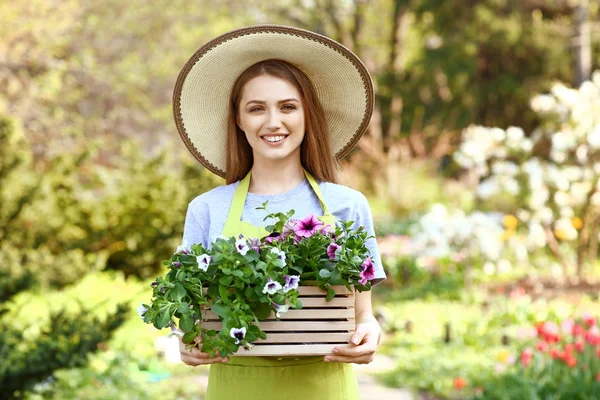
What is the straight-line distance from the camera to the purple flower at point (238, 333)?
174cm

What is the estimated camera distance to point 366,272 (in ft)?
6.07

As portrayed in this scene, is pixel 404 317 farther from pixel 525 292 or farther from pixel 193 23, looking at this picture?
pixel 193 23

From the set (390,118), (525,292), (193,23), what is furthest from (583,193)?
(390,118)

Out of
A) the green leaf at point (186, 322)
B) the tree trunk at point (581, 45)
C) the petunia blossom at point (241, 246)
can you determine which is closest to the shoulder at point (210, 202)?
the petunia blossom at point (241, 246)

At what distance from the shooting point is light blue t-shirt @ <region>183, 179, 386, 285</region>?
212cm

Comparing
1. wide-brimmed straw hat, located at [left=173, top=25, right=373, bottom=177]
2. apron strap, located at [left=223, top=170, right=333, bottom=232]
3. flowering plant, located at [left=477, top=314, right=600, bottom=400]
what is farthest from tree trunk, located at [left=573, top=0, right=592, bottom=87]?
apron strap, located at [left=223, top=170, right=333, bottom=232]

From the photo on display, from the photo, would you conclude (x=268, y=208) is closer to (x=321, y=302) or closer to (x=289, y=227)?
(x=289, y=227)

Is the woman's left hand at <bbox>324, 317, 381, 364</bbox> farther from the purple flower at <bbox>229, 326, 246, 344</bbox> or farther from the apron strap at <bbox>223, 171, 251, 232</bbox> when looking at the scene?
the apron strap at <bbox>223, 171, 251, 232</bbox>

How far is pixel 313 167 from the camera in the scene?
2.25 m

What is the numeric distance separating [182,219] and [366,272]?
20.2 feet

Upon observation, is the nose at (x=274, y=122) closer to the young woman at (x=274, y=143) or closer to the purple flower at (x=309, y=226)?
the young woman at (x=274, y=143)

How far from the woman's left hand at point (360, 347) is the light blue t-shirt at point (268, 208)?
0.22 metres

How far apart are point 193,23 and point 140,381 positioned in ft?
33.5

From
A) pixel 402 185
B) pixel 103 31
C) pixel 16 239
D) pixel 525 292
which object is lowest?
pixel 525 292
